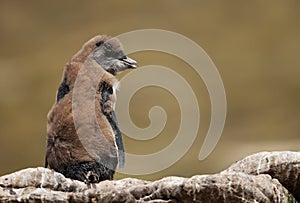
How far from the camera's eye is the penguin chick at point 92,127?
2998 millimetres

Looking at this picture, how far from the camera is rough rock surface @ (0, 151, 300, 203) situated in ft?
8.09

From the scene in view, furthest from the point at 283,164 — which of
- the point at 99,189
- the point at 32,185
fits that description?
the point at 32,185

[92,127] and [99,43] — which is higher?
[99,43]

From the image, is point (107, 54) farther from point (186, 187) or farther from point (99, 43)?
point (186, 187)

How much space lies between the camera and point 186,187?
97.4 inches

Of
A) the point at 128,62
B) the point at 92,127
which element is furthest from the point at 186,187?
the point at 128,62

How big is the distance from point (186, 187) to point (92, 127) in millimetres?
651

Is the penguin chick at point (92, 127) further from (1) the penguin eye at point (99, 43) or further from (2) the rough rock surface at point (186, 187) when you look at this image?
(2) the rough rock surface at point (186, 187)

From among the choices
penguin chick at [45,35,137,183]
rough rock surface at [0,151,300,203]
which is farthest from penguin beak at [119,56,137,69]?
rough rock surface at [0,151,300,203]

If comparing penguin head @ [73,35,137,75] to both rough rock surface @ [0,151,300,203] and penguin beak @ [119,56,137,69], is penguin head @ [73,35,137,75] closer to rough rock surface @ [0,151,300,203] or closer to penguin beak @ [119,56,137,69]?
penguin beak @ [119,56,137,69]

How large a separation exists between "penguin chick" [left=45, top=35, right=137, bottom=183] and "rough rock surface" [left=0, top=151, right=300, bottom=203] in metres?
0.21

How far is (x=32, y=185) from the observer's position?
2684mm

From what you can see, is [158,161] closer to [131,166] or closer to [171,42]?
[131,166]

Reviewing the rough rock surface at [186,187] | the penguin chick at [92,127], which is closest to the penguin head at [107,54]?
the penguin chick at [92,127]
